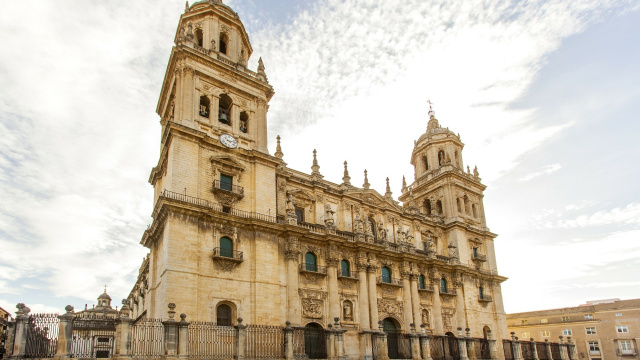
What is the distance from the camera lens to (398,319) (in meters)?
31.1

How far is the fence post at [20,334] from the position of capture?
15852 millimetres

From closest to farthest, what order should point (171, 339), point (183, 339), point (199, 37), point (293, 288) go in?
point (171, 339) < point (183, 339) < point (293, 288) < point (199, 37)

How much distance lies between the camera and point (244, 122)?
29.2 metres

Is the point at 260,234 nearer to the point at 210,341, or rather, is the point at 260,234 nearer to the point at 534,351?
the point at 210,341

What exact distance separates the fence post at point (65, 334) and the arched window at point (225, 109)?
14.5 meters

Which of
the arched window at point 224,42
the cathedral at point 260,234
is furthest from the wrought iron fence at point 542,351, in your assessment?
the arched window at point 224,42

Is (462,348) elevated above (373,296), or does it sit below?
below

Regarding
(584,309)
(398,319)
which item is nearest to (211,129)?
(398,319)

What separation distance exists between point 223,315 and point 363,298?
31.3 feet

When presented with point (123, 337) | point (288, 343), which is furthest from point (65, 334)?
point (288, 343)

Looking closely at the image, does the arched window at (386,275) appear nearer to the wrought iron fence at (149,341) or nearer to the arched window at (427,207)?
the arched window at (427,207)

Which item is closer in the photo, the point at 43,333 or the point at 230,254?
the point at 43,333

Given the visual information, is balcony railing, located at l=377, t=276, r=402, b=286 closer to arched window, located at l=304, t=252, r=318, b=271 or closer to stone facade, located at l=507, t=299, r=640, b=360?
arched window, located at l=304, t=252, r=318, b=271

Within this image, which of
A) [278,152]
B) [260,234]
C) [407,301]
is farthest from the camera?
[407,301]
